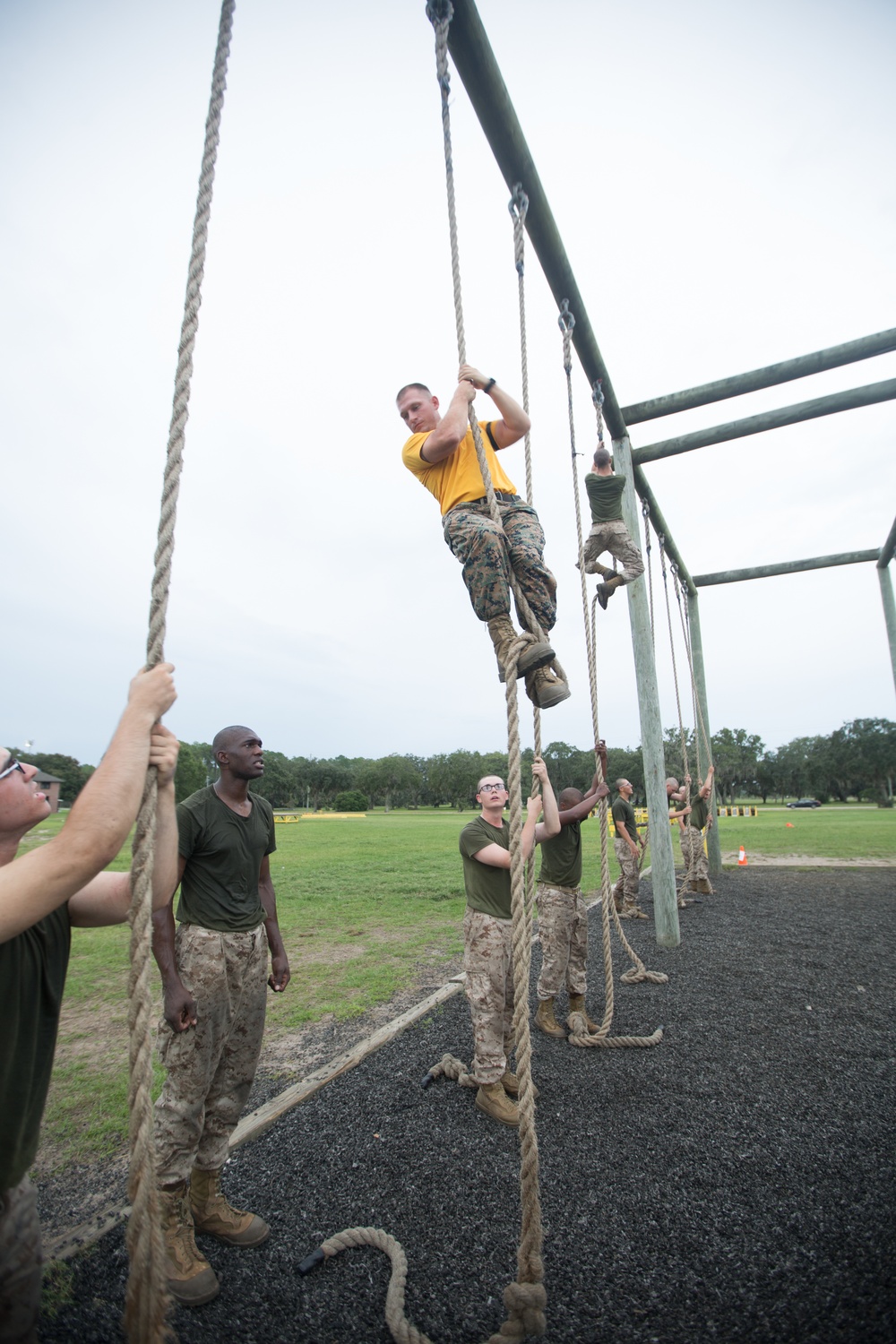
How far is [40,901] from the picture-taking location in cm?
134

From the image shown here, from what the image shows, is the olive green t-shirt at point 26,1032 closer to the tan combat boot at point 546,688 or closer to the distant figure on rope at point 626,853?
the tan combat boot at point 546,688

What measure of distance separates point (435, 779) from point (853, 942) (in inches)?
3920

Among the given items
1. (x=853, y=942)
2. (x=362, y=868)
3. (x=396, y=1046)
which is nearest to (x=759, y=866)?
(x=853, y=942)

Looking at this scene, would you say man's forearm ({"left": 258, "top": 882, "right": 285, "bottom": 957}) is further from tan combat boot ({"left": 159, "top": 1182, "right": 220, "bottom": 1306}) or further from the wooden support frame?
the wooden support frame

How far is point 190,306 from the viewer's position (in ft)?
5.38

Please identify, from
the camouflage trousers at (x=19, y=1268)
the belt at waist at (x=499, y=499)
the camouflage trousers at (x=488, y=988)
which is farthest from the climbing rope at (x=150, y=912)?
the camouflage trousers at (x=488, y=988)

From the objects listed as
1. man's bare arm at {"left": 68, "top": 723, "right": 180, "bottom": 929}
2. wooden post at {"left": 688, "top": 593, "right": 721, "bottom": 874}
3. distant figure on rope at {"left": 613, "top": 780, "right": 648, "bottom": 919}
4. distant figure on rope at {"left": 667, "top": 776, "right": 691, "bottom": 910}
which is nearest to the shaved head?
man's bare arm at {"left": 68, "top": 723, "right": 180, "bottom": 929}

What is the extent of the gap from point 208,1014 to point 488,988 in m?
1.90

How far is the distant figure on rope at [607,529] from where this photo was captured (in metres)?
6.14

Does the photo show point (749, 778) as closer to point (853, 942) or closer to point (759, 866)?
point (759, 866)

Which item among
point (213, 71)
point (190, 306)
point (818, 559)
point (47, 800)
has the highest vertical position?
point (818, 559)

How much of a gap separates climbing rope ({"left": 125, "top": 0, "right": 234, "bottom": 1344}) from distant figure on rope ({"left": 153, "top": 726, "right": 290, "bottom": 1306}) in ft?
4.76

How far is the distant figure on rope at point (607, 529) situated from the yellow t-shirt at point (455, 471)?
3013mm

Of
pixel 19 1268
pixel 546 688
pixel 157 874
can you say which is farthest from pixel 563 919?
pixel 19 1268
